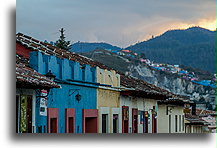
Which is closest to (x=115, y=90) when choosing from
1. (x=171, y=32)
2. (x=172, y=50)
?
(x=172, y=50)

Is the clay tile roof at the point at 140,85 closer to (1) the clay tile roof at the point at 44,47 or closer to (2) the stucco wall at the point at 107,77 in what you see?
(2) the stucco wall at the point at 107,77

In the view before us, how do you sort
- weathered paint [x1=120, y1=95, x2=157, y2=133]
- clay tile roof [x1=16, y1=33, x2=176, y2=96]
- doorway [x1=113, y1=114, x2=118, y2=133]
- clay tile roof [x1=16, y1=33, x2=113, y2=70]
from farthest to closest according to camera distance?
1. weathered paint [x1=120, y1=95, x2=157, y2=133]
2. doorway [x1=113, y1=114, x2=118, y2=133]
3. clay tile roof [x1=16, y1=33, x2=176, y2=96]
4. clay tile roof [x1=16, y1=33, x2=113, y2=70]

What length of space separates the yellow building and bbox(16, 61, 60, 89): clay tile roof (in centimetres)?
230

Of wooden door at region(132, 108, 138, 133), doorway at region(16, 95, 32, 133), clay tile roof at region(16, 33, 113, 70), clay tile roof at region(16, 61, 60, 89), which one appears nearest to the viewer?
clay tile roof at region(16, 61, 60, 89)

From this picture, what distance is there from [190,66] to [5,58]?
4817mm

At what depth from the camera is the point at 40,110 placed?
355 inches

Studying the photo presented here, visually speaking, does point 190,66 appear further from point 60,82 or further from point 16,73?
point 16,73

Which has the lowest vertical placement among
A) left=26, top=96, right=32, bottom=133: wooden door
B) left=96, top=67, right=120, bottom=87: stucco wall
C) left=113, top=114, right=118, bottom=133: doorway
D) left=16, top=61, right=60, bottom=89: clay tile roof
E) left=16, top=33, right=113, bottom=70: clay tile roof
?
left=113, top=114, right=118, bottom=133: doorway

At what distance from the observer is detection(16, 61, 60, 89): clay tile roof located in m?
7.93

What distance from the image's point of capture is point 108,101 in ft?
40.1

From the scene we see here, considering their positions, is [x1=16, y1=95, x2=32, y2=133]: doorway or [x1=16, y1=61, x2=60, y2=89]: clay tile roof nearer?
[x1=16, y1=61, x2=60, y2=89]: clay tile roof

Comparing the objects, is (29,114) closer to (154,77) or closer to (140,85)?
(140,85)

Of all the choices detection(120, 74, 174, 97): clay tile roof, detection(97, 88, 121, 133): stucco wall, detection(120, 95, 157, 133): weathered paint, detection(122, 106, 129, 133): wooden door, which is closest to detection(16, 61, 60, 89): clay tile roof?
detection(97, 88, 121, 133): stucco wall

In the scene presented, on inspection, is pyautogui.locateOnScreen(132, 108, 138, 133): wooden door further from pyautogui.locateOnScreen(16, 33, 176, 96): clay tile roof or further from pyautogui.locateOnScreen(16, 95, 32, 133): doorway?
pyautogui.locateOnScreen(16, 95, 32, 133): doorway
